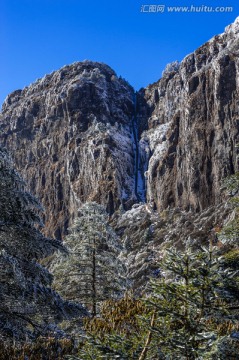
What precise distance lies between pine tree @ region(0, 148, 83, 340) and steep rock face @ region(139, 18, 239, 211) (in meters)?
92.5

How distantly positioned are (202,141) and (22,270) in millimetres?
105285

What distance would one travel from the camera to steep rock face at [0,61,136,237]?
129625mm

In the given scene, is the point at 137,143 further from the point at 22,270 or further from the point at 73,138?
the point at 22,270

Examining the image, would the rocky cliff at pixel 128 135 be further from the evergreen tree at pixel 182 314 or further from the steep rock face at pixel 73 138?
the evergreen tree at pixel 182 314

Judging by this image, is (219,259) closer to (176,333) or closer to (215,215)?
(176,333)

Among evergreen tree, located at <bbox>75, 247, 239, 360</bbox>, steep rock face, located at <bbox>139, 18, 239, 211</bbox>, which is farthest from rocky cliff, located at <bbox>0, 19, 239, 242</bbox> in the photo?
evergreen tree, located at <bbox>75, 247, 239, 360</bbox>

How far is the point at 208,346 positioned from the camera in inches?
→ 155

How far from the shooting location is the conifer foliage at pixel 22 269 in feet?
27.6

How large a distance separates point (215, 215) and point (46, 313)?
89.2 meters

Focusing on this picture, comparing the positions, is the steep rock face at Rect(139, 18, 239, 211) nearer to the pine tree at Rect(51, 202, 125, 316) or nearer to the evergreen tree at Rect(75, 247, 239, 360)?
the pine tree at Rect(51, 202, 125, 316)

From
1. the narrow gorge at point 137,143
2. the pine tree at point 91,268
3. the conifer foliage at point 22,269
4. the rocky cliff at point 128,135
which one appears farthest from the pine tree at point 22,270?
the rocky cliff at point 128,135

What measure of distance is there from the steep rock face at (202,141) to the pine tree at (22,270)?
92.5 metres

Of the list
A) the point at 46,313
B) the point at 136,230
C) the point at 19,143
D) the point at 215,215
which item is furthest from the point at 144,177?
the point at 46,313

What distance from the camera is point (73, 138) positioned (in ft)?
473
